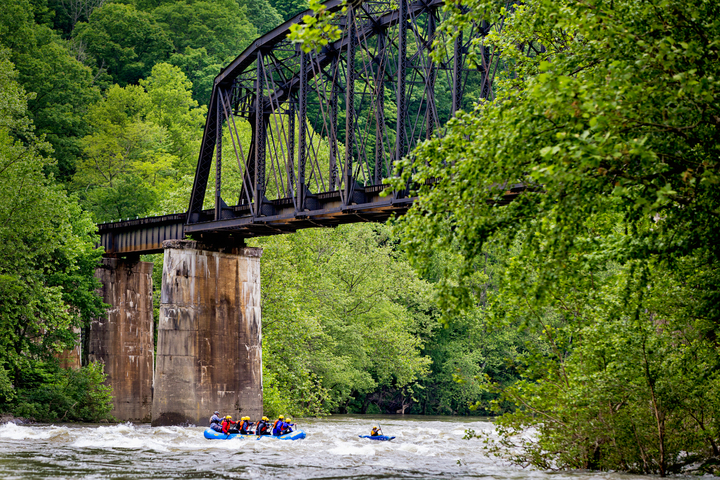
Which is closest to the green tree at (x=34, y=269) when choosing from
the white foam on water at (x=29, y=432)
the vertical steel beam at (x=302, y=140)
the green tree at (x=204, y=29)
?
the white foam on water at (x=29, y=432)

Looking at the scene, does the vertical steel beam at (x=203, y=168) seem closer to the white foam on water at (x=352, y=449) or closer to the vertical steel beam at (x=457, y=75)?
the white foam on water at (x=352, y=449)

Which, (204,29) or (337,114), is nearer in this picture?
(337,114)

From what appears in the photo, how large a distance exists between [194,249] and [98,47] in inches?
1789

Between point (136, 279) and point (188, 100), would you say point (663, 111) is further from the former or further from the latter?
point (188, 100)

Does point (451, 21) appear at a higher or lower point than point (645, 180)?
higher

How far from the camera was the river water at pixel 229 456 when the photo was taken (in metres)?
18.8

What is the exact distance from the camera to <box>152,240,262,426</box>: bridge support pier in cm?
3356

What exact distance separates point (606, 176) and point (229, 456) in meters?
17.3

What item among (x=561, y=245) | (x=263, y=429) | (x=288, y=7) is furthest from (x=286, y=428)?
(x=288, y=7)

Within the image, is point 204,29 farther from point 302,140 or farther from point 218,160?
point 302,140

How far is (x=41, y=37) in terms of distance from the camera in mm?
65188

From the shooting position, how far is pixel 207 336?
34688mm

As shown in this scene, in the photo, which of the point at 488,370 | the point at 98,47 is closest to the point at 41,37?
the point at 98,47

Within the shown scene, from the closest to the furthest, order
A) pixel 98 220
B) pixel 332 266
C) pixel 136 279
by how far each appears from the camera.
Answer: pixel 136 279 < pixel 332 266 < pixel 98 220
